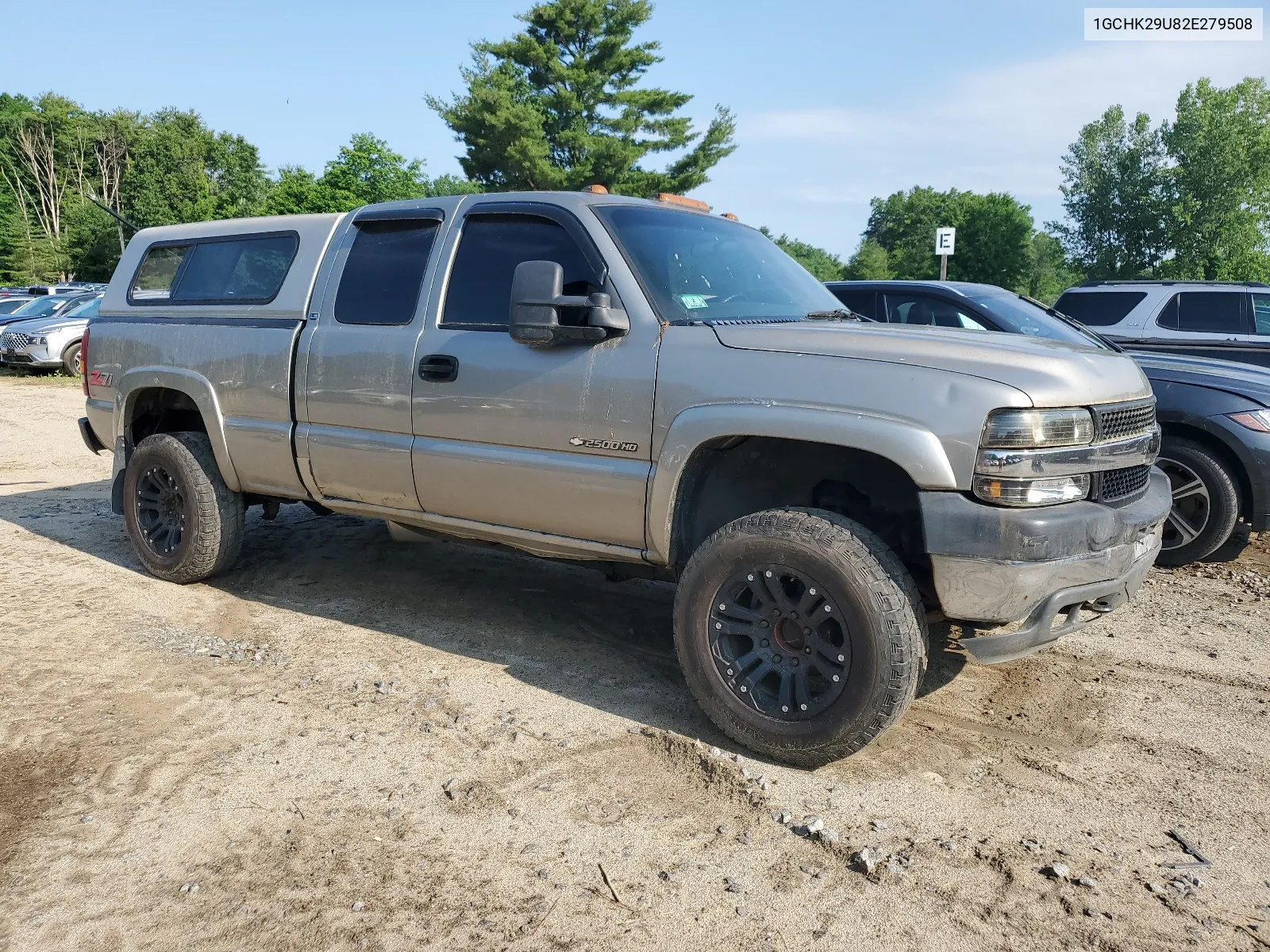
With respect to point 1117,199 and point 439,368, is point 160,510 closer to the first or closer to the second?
point 439,368

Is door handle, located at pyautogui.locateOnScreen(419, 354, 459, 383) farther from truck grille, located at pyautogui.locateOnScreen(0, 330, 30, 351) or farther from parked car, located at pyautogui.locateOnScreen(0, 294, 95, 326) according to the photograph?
parked car, located at pyautogui.locateOnScreen(0, 294, 95, 326)

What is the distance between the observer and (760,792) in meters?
3.17

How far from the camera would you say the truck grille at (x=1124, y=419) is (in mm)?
3240

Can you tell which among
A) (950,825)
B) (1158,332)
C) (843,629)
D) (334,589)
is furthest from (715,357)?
(1158,332)

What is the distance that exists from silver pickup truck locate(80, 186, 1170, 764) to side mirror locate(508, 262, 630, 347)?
0.01 metres

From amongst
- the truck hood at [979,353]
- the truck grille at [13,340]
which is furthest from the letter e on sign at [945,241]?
the truck grille at [13,340]

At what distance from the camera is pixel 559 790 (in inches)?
125

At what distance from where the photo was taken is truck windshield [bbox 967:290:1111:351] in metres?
7.05

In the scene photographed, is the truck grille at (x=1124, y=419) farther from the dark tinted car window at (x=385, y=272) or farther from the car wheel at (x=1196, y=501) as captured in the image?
the dark tinted car window at (x=385, y=272)

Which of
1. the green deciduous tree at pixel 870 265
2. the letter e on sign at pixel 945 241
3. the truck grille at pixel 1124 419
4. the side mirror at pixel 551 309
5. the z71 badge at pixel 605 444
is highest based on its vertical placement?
the green deciduous tree at pixel 870 265

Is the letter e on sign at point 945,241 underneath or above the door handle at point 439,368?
Answer: above

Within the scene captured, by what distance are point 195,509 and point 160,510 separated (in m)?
0.42

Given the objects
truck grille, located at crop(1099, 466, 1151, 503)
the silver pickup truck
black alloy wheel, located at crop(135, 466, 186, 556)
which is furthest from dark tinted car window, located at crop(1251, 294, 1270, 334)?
black alloy wheel, located at crop(135, 466, 186, 556)

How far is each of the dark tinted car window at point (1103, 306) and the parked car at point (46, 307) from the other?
65.1ft
